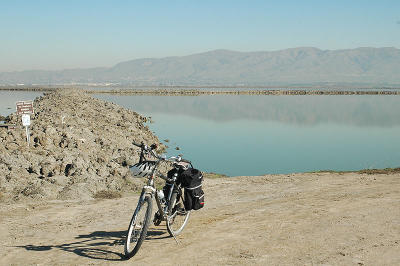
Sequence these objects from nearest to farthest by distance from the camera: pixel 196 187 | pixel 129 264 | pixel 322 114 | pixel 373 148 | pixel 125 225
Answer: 1. pixel 129 264
2. pixel 196 187
3. pixel 125 225
4. pixel 373 148
5. pixel 322 114

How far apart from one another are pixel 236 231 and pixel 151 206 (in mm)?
1986

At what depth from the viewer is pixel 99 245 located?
24.0 feet

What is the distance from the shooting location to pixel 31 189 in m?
12.0

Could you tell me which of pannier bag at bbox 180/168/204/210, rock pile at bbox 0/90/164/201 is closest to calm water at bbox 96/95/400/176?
rock pile at bbox 0/90/164/201

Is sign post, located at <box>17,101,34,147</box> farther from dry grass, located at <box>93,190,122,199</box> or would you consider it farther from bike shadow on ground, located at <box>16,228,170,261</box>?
bike shadow on ground, located at <box>16,228,170,261</box>

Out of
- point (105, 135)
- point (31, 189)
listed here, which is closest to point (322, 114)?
point (105, 135)

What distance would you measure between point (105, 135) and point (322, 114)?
39919mm

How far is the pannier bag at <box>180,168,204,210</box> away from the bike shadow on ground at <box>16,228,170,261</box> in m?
0.81

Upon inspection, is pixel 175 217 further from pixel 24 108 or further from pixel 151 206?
pixel 24 108

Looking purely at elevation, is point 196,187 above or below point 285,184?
above

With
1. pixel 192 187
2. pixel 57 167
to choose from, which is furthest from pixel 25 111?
pixel 192 187

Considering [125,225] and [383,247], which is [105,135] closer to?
[125,225]

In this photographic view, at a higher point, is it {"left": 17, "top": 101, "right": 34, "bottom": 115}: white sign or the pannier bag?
{"left": 17, "top": 101, "right": 34, "bottom": 115}: white sign

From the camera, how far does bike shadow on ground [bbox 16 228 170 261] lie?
6816mm
